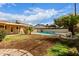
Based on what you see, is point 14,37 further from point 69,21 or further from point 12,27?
point 69,21

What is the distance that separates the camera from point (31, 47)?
2.68 m

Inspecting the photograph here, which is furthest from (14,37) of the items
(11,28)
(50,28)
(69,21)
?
(69,21)

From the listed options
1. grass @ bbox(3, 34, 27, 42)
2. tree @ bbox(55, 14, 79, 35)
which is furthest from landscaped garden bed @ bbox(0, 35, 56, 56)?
tree @ bbox(55, 14, 79, 35)

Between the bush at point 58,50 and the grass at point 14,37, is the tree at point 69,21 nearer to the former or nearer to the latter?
the bush at point 58,50

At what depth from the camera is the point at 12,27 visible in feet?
8.74

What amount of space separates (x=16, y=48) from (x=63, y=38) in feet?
1.77

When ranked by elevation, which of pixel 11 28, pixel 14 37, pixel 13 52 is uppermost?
pixel 11 28

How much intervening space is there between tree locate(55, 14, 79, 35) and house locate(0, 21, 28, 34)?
0.39m

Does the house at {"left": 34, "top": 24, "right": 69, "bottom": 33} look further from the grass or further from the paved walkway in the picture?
the paved walkway

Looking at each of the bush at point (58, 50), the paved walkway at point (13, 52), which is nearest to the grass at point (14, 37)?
the paved walkway at point (13, 52)

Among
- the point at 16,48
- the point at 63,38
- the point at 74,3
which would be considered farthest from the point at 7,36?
the point at 74,3

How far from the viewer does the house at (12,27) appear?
2.67 metres

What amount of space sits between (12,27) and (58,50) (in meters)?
0.57

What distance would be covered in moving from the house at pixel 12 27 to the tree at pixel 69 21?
0.39 metres
